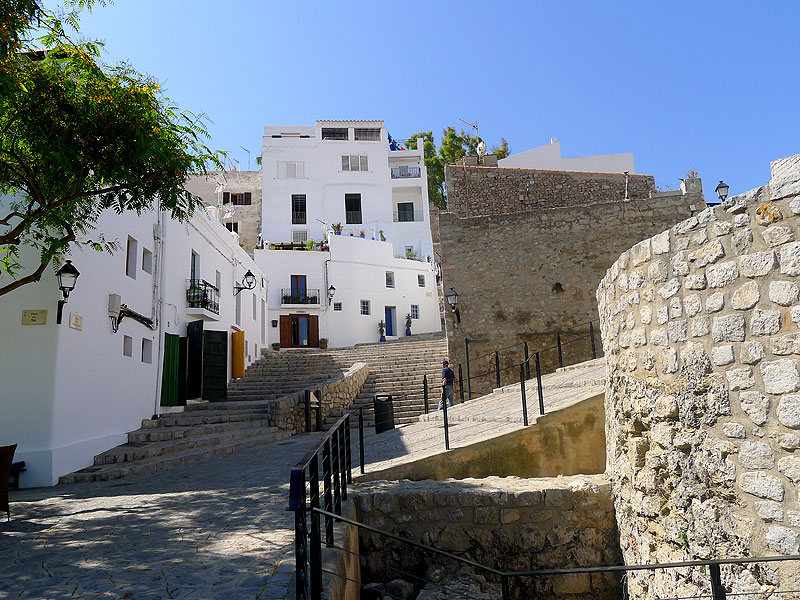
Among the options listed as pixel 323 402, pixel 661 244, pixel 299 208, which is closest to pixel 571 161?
pixel 299 208

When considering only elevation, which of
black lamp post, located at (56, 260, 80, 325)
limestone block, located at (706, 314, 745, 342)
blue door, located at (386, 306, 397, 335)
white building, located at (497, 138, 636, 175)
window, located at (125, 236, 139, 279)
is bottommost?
limestone block, located at (706, 314, 745, 342)

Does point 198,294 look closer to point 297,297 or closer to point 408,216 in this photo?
point 297,297

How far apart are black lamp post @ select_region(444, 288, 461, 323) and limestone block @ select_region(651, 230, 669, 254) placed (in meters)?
11.0

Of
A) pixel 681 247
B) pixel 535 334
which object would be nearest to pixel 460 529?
pixel 681 247

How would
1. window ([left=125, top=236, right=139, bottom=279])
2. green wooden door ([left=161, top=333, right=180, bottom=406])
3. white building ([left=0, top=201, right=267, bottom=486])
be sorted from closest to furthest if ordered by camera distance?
1. white building ([left=0, top=201, right=267, bottom=486])
2. window ([left=125, top=236, right=139, bottom=279])
3. green wooden door ([left=161, top=333, right=180, bottom=406])

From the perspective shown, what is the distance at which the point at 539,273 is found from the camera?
50.5ft

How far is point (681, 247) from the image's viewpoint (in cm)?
424

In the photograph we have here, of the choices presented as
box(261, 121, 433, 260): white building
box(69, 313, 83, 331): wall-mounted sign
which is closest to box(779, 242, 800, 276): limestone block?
box(69, 313, 83, 331): wall-mounted sign

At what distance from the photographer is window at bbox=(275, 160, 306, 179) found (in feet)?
Answer: 112

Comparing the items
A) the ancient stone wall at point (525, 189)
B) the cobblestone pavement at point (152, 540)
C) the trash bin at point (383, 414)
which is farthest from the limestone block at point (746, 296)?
the ancient stone wall at point (525, 189)

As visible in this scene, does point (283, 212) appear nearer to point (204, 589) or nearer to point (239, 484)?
point (239, 484)

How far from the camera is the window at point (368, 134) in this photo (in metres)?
36.4

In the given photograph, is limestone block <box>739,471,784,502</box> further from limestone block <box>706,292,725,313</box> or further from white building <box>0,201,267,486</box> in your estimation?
white building <box>0,201,267,486</box>

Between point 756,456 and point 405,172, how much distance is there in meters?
33.2
